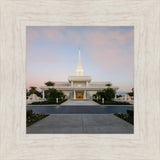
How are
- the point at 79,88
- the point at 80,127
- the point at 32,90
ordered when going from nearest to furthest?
the point at 80,127, the point at 32,90, the point at 79,88

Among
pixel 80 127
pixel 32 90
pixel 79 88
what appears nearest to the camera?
pixel 80 127

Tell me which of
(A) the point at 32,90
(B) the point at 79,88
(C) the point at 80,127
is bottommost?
(A) the point at 32,90

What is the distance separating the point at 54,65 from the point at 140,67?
2874 centimetres

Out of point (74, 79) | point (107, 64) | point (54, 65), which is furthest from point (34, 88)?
point (107, 64)

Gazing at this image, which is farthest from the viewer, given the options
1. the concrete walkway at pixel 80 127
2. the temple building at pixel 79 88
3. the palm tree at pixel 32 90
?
the temple building at pixel 79 88

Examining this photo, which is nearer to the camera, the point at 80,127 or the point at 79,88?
the point at 80,127

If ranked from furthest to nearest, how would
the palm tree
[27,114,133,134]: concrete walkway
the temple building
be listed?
1. the temple building
2. the palm tree
3. [27,114,133,134]: concrete walkway

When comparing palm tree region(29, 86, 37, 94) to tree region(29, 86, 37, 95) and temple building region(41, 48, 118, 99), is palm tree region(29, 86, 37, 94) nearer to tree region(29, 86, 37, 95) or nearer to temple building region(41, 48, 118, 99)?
tree region(29, 86, 37, 95)

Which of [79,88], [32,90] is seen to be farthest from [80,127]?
[32,90]

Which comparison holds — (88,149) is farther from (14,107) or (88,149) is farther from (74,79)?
(74,79)

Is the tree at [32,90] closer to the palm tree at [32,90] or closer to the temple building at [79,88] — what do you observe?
the palm tree at [32,90]

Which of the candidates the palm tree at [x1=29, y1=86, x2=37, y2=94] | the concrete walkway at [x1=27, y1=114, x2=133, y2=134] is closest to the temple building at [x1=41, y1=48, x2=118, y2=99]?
the palm tree at [x1=29, y1=86, x2=37, y2=94]

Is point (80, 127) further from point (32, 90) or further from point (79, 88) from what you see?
point (32, 90)

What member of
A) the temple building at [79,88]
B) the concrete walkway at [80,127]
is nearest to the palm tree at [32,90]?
the temple building at [79,88]
